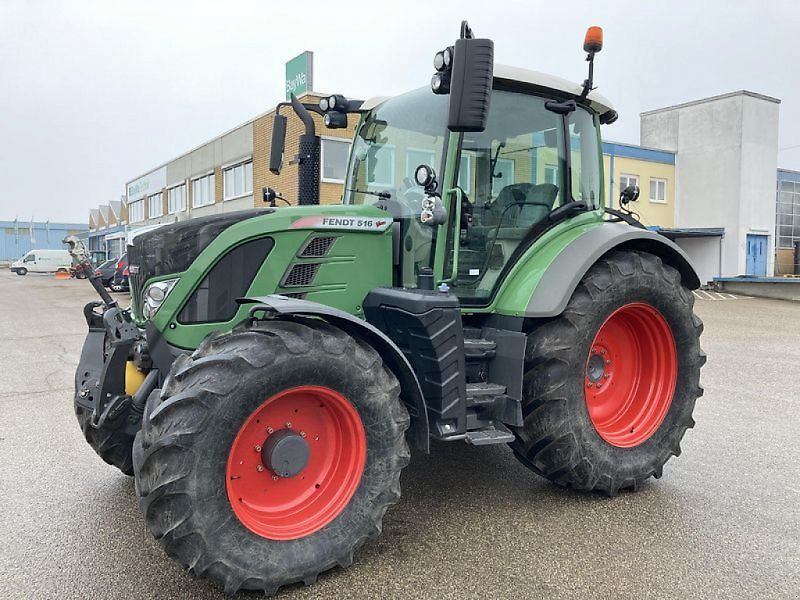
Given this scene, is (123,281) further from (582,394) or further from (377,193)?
(582,394)

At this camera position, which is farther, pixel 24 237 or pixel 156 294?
pixel 24 237

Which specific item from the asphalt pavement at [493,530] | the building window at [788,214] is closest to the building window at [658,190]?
the building window at [788,214]

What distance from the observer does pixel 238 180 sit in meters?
24.6

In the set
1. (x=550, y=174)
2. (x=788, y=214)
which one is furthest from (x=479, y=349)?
(x=788, y=214)

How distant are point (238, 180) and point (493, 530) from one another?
75.6 feet

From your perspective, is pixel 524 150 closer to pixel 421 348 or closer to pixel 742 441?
pixel 421 348

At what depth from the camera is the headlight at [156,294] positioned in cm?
326

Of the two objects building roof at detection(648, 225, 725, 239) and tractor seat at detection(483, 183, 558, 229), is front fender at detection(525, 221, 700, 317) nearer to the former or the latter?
tractor seat at detection(483, 183, 558, 229)

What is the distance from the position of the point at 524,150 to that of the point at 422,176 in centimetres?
90

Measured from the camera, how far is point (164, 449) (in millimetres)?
2484

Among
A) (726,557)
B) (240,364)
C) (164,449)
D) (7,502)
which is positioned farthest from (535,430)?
(7,502)

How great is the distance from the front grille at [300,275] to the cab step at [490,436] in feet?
3.83

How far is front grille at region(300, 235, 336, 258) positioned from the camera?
3.37m

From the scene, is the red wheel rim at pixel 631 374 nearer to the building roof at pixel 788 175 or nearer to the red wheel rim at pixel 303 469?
the red wheel rim at pixel 303 469
